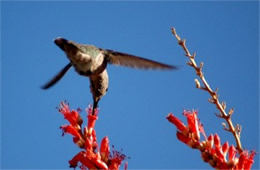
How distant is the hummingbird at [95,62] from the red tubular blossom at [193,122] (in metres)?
0.64

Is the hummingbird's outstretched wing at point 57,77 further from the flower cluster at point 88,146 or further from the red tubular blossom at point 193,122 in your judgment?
the red tubular blossom at point 193,122

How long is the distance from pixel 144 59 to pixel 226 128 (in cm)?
206

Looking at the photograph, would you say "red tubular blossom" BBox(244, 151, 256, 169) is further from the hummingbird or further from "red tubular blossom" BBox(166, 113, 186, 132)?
the hummingbird

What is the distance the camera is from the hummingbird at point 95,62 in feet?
18.1

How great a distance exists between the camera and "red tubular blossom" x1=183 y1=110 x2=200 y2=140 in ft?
16.1

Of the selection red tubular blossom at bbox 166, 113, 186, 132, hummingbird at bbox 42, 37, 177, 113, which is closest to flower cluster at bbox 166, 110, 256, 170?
red tubular blossom at bbox 166, 113, 186, 132

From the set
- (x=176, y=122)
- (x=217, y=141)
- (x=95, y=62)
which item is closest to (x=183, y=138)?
(x=176, y=122)

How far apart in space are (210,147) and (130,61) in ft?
6.49

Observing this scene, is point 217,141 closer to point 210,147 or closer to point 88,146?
point 210,147

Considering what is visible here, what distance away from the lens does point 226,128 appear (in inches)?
157

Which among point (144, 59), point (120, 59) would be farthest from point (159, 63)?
point (120, 59)

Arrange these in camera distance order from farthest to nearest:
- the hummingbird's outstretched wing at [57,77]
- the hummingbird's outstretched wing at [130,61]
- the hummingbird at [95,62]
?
the hummingbird's outstretched wing at [57,77]
the hummingbird's outstretched wing at [130,61]
the hummingbird at [95,62]

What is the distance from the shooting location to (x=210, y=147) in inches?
179

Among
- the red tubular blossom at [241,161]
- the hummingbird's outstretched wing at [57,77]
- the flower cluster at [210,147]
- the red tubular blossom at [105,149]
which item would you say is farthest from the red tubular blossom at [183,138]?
the hummingbird's outstretched wing at [57,77]
